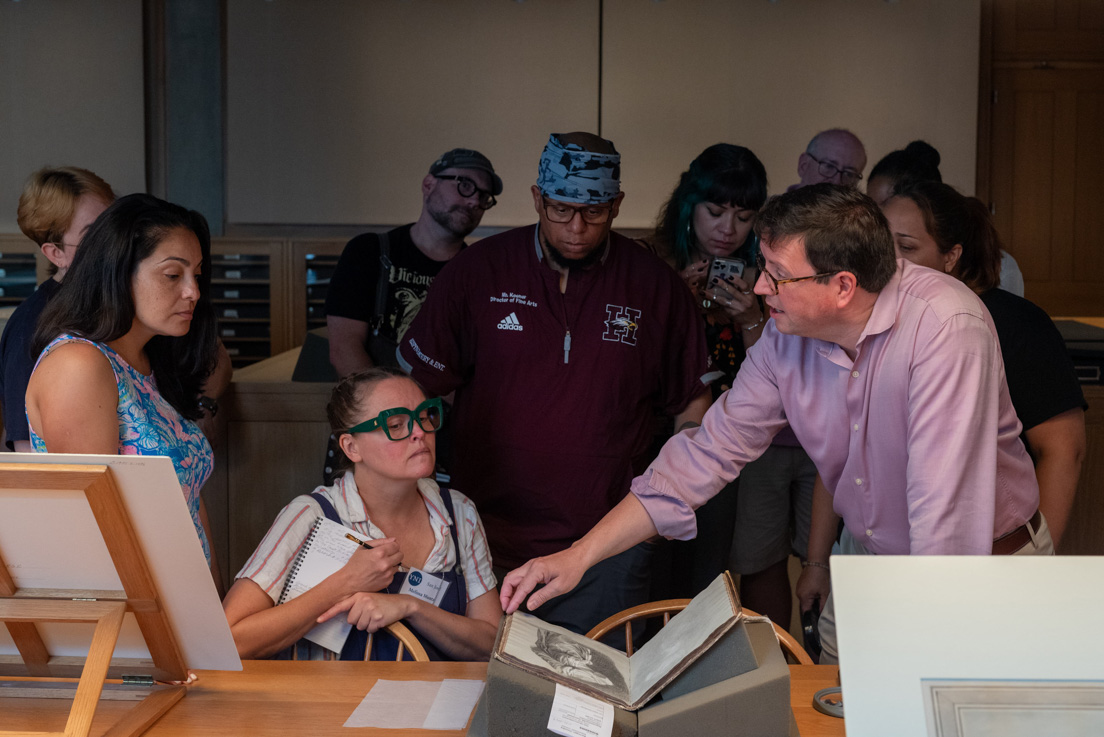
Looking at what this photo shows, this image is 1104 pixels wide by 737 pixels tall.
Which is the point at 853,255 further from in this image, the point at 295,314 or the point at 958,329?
the point at 295,314

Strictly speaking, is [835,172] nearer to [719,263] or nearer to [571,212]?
[719,263]

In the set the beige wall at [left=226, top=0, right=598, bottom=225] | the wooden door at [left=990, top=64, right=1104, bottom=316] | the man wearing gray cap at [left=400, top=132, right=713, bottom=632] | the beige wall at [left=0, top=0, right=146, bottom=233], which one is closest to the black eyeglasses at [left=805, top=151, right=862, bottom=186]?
the man wearing gray cap at [left=400, top=132, right=713, bottom=632]

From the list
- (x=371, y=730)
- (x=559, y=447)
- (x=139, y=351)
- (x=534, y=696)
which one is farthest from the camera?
(x=559, y=447)

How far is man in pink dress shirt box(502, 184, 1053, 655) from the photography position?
153 centimetres

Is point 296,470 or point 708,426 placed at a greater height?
point 708,426

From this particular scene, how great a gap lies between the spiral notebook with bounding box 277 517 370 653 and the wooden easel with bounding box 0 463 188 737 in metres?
0.41

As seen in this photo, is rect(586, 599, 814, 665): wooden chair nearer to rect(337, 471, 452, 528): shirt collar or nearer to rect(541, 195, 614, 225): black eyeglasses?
rect(337, 471, 452, 528): shirt collar

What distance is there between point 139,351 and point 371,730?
89 cm

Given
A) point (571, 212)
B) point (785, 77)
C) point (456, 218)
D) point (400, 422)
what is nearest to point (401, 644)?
point (400, 422)

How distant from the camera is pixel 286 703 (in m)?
1.51

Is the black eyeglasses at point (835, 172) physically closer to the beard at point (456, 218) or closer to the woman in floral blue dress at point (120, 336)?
the beard at point (456, 218)

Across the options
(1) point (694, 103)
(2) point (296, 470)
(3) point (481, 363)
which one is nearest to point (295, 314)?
(1) point (694, 103)

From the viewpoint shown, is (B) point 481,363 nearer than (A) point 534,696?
No

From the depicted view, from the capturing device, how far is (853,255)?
1.58 m
